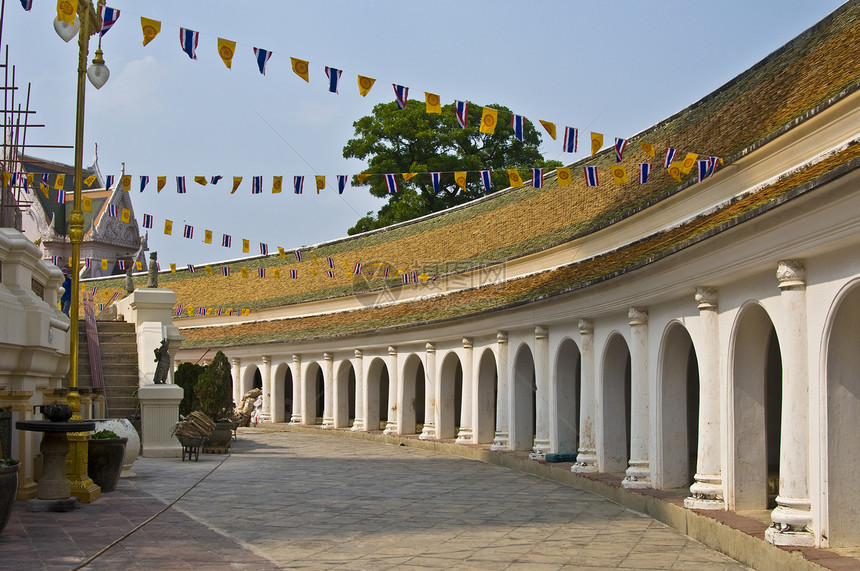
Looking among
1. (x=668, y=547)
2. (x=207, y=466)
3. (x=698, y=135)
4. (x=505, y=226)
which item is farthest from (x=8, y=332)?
(x=505, y=226)

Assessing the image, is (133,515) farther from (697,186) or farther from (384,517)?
(697,186)

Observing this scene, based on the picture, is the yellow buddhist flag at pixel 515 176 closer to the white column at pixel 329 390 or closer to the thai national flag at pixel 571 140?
the thai national flag at pixel 571 140

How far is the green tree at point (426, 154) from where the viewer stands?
153ft

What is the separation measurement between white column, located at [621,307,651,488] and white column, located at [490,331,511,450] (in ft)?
23.9

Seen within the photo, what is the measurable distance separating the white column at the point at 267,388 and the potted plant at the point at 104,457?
78.3 feet

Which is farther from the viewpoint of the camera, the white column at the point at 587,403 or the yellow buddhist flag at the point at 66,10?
the white column at the point at 587,403

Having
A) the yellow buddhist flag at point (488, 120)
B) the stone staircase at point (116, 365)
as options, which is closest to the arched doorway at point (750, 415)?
the yellow buddhist flag at point (488, 120)

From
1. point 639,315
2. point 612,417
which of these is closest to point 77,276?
point 639,315

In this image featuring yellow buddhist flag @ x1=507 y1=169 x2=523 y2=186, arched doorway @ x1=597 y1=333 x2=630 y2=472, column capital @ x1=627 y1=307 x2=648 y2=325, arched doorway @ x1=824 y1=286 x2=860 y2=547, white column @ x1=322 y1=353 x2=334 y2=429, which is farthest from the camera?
white column @ x1=322 y1=353 x2=334 y2=429

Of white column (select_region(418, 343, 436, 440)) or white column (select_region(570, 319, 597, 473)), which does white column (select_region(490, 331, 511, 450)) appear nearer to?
white column (select_region(418, 343, 436, 440))

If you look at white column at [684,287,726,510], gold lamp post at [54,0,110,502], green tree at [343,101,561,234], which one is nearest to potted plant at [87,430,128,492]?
gold lamp post at [54,0,110,502]

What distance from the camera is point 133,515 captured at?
38.8 ft

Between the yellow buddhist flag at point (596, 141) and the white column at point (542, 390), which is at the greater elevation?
the yellow buddhist flag at point (596, 141)

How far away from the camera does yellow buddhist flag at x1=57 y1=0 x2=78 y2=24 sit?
11195 mm
